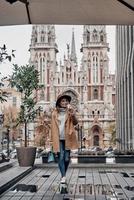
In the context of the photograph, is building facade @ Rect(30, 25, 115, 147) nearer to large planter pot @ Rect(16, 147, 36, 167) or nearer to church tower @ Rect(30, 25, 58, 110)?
church tower @ Rect(30, 25, 58, 110)

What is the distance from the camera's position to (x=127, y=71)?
136ft

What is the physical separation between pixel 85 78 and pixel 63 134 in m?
83.7

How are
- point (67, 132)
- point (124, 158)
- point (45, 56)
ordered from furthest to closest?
point (45, 56)
point (124, 158)
point (67, 132)

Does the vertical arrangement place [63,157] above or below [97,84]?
below

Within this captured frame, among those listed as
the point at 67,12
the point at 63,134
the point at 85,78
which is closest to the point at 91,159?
the point at 63,134

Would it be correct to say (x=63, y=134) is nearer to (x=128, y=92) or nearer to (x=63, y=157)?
(x=63, y=157)

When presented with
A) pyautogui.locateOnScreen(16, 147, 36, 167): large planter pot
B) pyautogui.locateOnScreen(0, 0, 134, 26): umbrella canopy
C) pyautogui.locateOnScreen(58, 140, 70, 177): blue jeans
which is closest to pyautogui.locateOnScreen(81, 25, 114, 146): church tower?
pyautogui.locateOnScreen(16, 147, 36, 167): large planter pot

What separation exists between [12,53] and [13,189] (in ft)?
8.17

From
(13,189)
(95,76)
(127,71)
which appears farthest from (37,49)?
(13,189)

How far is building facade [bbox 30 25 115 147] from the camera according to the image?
3440 inches

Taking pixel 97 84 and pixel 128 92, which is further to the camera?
pixel 97 84

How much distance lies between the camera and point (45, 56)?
91.5 meters

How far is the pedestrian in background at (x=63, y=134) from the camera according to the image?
696cm

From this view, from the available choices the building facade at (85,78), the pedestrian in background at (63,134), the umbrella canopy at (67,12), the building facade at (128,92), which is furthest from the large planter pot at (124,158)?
the building facade at (85,78)
